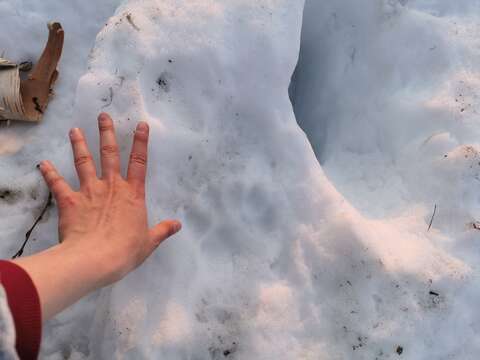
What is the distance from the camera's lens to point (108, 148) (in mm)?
1449

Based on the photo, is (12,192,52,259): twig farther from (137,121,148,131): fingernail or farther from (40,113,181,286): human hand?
(137,121,148,131): fingernail

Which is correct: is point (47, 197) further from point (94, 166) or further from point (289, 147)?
point (289, 147)

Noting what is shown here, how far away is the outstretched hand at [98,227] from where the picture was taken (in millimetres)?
1164

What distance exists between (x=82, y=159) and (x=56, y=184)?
119mm

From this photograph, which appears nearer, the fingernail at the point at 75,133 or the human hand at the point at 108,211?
the human hand at the point at 108,211

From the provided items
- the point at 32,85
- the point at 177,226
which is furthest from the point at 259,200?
the point at 32,85

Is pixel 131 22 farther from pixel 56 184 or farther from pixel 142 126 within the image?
pixel 56 184

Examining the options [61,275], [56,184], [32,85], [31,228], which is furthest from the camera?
[32,85]

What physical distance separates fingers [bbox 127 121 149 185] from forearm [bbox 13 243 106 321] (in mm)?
322

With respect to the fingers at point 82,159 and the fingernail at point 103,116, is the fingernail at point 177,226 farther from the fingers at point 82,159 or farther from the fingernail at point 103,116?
the fingernail at point 103,116

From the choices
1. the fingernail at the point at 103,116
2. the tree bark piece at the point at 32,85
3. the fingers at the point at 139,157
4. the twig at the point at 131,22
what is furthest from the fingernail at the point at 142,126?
the tree bark piece at the point at 32,85

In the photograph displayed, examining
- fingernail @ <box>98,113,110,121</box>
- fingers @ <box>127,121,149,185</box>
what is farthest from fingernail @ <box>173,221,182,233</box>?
fingernail @ <box>98,113,110,121</box>

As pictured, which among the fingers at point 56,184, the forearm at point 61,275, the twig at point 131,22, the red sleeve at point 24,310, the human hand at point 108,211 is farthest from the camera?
the twig at point 131,22

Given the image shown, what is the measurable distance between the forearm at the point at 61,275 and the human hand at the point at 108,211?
0.01 m
